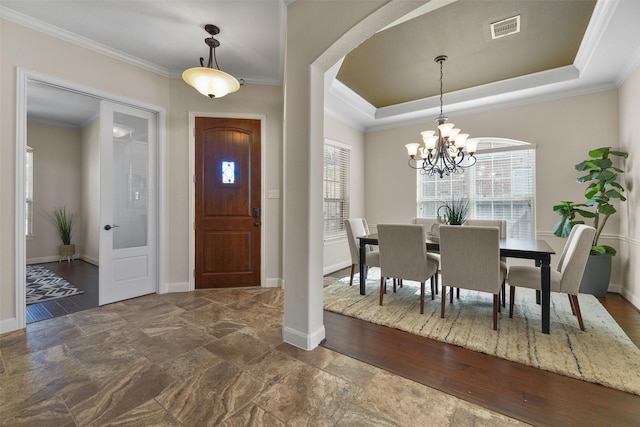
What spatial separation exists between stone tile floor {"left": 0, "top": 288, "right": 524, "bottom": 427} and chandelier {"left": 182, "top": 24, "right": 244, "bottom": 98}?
2.27m

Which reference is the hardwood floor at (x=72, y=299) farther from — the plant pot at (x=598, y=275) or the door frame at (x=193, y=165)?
the plant pot at (x=598, y=275)

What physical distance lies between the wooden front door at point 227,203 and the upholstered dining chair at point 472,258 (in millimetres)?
2356

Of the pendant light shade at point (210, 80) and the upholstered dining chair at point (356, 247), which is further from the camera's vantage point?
the upholstered dining chair at point (356, 247)

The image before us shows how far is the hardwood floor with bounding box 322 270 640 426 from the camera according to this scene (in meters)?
1.49

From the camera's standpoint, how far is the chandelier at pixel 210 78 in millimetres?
2486

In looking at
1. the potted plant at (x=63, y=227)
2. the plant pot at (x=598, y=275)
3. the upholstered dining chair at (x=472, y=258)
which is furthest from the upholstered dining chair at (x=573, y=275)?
the potted plant at (x=63, y=227)

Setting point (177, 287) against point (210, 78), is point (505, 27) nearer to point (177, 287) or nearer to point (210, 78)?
point (210, 78)

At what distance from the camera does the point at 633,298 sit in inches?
122

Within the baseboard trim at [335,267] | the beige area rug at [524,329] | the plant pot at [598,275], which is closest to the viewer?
the beige area rug at [524,329]

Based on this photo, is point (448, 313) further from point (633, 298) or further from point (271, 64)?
point (271, 64)

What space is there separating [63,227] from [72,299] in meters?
3.11

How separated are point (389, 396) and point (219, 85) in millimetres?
2909

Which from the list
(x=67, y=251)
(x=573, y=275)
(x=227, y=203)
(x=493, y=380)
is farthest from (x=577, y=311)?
(x=67, y=251)

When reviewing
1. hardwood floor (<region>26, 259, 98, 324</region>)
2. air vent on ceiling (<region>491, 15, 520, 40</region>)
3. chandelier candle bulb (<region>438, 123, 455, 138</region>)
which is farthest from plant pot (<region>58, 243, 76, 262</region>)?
air vent on ceiling (<region>491, 15, 520, 40</region>)
